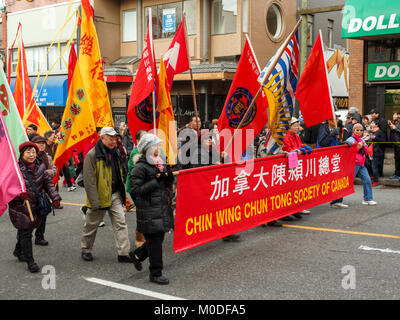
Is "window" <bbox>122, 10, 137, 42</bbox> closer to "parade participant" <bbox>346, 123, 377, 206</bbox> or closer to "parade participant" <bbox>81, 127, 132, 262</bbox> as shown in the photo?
"parade participant" <bbox>346, 123, 377, 206</bbox>

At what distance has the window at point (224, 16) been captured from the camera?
22.6 meters

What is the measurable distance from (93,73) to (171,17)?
53.3 feet

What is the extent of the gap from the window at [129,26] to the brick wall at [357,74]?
13.2 metres

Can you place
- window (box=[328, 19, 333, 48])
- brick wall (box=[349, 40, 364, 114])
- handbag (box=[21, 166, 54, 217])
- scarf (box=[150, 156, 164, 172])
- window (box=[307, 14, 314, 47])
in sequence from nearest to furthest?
scarf (box=[150, 156, 164, 172])
handbag (box=[21, 166, 54, 217])
brick wall (box=[349, 40, 364, 114])
window (box=[307, 14, 314, 47])
window (box=[328, 19, 333, 48])

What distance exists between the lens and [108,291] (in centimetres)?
510

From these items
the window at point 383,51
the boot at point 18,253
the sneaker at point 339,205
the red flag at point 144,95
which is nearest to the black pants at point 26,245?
the boot at point 18,253

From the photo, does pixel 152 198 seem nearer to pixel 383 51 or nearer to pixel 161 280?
pixel 161 280

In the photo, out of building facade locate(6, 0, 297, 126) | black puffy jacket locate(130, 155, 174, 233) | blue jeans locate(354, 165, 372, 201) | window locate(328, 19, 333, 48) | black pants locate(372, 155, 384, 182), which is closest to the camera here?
black puffy jacket locate(130, 155, 174, 233)

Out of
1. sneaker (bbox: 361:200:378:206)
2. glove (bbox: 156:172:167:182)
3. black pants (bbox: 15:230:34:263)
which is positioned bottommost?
sneaker (bbox: 361:200:378:206)

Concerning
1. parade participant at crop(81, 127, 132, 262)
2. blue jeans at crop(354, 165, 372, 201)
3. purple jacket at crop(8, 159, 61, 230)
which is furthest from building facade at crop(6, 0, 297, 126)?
purple jacket at crop(8, 159, 61, 230)

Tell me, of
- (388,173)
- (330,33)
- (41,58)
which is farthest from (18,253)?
(41,58)

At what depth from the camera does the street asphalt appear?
5.01 meters

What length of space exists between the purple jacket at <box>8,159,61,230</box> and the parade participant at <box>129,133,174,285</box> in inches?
59.2

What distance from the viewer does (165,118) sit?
7.60 metres
